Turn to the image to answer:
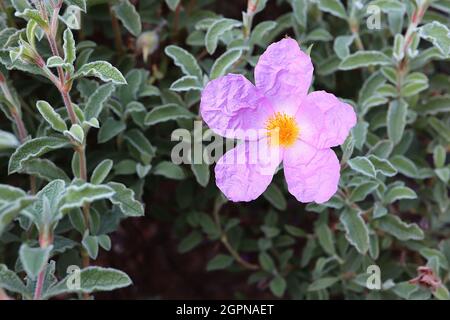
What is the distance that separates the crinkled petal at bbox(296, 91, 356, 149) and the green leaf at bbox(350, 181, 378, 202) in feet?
0.83

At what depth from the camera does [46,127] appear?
58.8 inches

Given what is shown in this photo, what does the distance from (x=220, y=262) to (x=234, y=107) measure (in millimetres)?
662

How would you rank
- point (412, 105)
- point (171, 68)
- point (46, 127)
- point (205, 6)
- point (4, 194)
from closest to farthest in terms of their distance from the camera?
point (4, 194) → point (46, 127) → point (412, 105) → point (171, 68) → point (205, 6)

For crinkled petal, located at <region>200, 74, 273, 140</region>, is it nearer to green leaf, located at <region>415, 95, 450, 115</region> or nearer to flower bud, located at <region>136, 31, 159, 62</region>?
flower bud, located at <region>136, 31, 159, 62</region>

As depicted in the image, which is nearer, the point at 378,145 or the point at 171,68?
the point at 378,145

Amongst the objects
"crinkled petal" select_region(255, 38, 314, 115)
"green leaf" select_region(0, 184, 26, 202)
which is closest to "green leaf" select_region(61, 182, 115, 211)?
"green leaf" select_region(0, 184, 26, 202)

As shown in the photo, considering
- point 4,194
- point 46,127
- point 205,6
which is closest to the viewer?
point 4,194

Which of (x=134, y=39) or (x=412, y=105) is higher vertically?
(x=134, y=39)

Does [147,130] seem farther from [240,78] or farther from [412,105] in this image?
[412,105]

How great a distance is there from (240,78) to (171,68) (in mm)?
635

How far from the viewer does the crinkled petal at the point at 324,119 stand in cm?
122

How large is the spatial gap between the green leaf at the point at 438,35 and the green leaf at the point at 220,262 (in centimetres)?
82

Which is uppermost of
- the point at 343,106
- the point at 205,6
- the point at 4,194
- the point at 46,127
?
the point at 205,6
